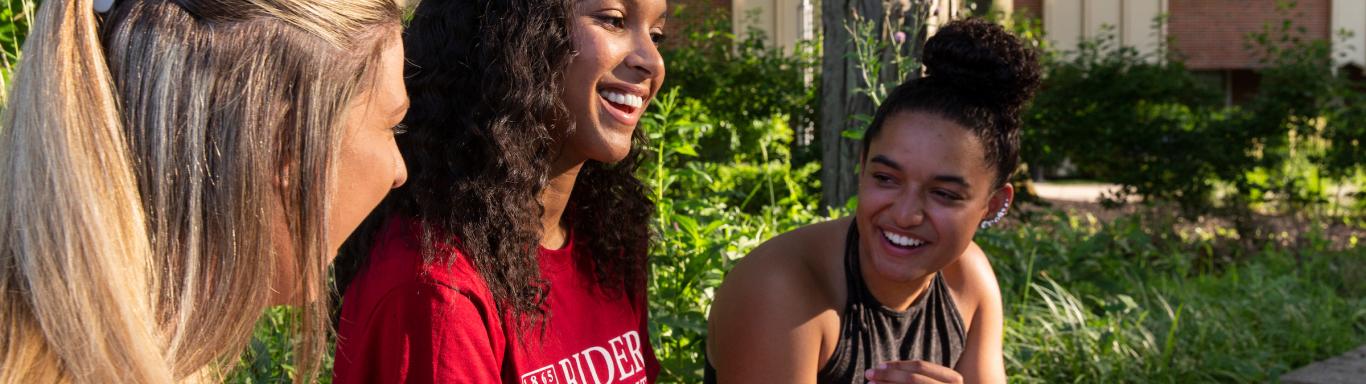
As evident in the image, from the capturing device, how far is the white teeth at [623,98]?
2145 millimetres

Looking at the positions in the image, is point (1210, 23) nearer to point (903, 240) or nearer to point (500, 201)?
point (903, 240)

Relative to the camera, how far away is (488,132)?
2.00m

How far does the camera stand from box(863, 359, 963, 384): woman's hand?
244 centimetres

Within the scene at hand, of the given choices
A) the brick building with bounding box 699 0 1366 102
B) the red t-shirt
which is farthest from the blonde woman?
the brick building with bounding box 699 0 1366 102

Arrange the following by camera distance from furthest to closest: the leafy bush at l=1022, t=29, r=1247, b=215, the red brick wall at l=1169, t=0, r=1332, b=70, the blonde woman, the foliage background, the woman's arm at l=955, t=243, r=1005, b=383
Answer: the red brick wall at l=1169, t=0, r=1332, b=70
the leafy bush at l=1022, t=29, r=1247, b=215
the foliage background
the woman's arm at l=955, t=243, r=1005, b=383
the blonde woman

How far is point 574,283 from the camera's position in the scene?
2234 millimetres

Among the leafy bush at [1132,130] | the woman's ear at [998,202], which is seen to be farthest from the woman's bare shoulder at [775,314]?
the leafy bush at [1132,130]

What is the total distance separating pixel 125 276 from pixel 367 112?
34 cm

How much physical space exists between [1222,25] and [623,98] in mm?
22304

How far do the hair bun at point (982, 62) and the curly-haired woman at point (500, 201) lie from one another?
59 centimetres

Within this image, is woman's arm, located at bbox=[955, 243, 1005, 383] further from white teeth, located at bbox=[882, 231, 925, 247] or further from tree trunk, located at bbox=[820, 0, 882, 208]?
tree trunk, located at bbox=[820, 0, 882, 208]

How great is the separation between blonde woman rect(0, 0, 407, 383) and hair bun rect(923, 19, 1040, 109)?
1431 mm

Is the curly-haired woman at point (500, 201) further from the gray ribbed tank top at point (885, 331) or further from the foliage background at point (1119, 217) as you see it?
the foliage background at point (1119, 217)

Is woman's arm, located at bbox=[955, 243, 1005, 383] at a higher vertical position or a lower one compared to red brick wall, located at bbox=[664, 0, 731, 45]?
lower
